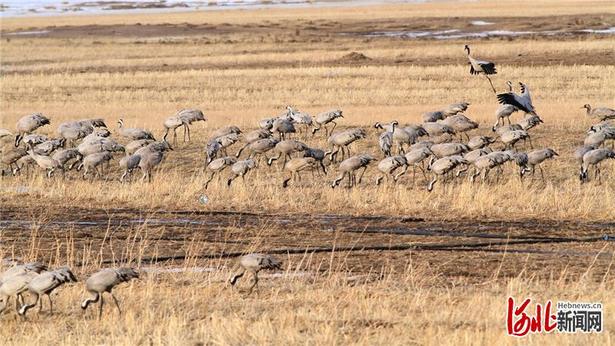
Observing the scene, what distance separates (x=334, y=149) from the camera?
2400 centimetres

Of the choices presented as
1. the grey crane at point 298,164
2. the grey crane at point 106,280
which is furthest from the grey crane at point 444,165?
the grey crane at point 106,280

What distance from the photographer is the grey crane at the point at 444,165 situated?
1959cm

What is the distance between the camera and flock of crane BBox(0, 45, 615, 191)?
20281mm

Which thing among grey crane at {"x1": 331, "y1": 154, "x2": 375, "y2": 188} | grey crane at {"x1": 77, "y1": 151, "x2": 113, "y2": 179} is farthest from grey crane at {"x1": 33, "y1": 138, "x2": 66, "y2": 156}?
grey crane at {"x1": 331, "y1": 154, "x2": 375, "y2": 188}

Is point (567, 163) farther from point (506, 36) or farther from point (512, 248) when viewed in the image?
point (506, 36)

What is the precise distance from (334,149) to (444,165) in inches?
186

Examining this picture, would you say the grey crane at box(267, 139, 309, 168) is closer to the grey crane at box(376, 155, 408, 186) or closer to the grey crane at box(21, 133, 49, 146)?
the grey crane at box(376, 155, 408, 186)

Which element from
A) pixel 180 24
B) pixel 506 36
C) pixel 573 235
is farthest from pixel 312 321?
pixel 180 24

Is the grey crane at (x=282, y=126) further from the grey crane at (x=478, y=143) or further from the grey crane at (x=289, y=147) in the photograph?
the grey crane at (x=478, y=143)

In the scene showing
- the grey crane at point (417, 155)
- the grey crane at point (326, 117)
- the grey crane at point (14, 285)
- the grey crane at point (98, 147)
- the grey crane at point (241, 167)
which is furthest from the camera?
the grey crane at point (326, 117)

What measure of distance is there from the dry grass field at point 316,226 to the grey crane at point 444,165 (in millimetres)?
423

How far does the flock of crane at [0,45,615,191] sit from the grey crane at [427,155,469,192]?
0.05 feet

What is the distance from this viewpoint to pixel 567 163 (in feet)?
72.8

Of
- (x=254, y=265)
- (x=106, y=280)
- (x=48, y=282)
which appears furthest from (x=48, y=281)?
(x=254, y=265)
